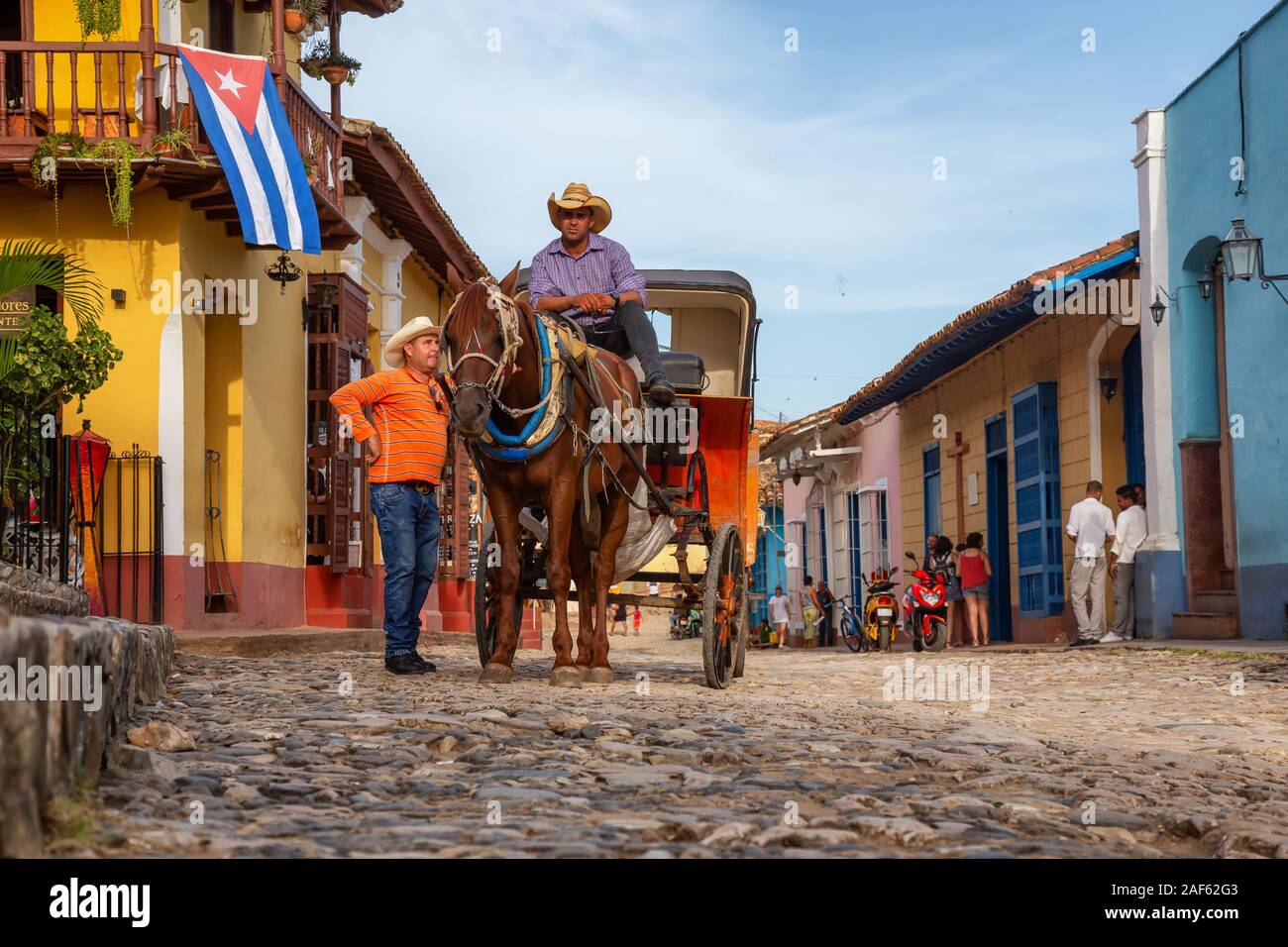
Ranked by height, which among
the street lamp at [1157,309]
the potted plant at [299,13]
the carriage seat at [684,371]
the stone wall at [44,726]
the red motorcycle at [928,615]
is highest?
the potted plant at [299,13]

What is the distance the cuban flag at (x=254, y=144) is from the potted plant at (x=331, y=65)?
2.72 m

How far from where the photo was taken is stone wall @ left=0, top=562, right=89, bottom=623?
6152mm

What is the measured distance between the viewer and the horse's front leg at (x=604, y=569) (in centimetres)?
800

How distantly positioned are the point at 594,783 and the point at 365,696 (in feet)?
8.87

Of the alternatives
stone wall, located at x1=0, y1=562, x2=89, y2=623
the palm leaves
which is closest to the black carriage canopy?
the palm leaves

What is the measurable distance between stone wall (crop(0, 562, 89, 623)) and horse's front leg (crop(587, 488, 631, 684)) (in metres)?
2.50

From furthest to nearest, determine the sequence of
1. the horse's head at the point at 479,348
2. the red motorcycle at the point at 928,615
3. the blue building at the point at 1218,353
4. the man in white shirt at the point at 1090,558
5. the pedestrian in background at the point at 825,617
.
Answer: the pedestrian in background at the point at 825,617 → the red motorcycle at the point at 928,615 → the man in white shirt at the point at 1090,558 → the blue building at the point at 1218,353 → the horse's head at the point at 479,348

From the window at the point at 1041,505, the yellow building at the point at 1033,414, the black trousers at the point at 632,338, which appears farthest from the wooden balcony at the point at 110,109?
the window at the point at 1041,505

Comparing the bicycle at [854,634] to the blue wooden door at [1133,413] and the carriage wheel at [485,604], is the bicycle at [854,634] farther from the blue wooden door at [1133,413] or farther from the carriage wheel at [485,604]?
the carriage wheel at [485,604]

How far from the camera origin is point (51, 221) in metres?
12.6

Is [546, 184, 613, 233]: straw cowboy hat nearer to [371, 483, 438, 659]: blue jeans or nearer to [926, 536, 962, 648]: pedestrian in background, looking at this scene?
[371, 483, 438, 659]: blue jeans
